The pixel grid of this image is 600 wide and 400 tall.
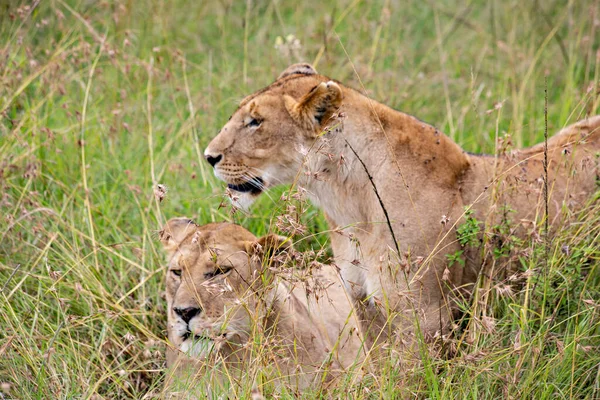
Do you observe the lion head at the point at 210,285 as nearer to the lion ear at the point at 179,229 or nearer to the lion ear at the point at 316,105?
the lion ear at the point at 179,229

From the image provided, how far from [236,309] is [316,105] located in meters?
0.95

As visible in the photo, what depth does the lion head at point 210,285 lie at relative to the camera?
12.0 feet

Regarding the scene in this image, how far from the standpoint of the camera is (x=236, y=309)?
12.3 ft

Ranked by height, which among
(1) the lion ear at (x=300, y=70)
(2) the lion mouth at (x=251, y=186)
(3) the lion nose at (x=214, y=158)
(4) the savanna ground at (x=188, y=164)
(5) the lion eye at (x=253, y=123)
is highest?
(1) the lion ear at (x=300, y=70)

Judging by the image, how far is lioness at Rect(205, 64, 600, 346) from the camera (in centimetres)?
399

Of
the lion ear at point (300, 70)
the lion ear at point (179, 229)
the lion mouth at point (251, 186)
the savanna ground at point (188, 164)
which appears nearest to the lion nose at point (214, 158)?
the lion mouth at point (251, 186)

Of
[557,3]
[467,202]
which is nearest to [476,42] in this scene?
[557,3]

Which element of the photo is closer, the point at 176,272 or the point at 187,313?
the point at 187,313

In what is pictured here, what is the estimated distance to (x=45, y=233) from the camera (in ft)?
15.0

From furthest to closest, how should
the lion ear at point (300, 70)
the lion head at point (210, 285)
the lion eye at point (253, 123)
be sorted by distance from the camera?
1. the lion ear at point (300, 70)
2. the lion eye at point (253, 123)
3. the lion head at point (210, 285)

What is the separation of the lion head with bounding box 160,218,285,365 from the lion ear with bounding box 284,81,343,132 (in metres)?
0.56

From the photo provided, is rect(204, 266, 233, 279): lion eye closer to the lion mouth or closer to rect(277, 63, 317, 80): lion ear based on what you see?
the lion mouth

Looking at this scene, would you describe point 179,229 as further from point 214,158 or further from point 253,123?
point 253,123

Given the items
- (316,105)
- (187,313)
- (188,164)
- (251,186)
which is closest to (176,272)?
(187,313)
